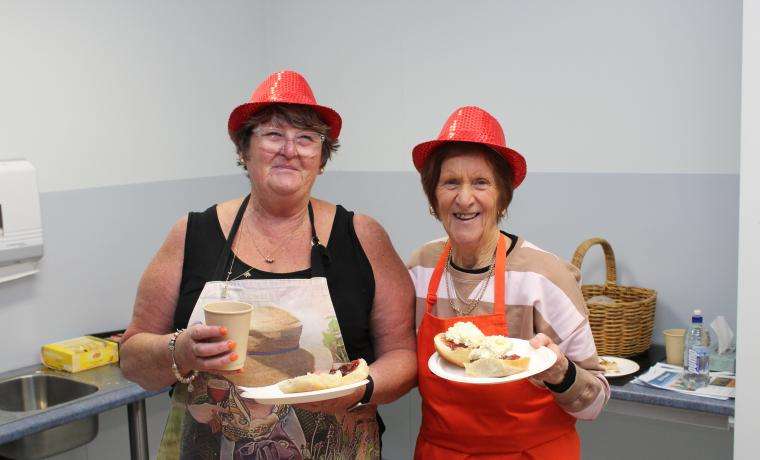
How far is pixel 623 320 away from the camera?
117 inches

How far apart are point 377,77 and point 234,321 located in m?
2.53

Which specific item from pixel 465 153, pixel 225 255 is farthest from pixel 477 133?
pixel 225 255

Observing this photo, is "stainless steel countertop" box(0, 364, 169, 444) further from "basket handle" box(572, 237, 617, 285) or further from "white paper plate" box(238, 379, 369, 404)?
"basket handle" box(572, 237, 617, 285)

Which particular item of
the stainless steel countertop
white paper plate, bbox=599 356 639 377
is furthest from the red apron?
white paper plate, bbox=599 356 639 377

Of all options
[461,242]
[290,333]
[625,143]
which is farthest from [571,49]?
[290,333]

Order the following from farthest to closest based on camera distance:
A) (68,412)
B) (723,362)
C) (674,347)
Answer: (674,347), (723,362), (68,412)

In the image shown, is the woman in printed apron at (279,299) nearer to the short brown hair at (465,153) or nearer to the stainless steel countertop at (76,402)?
the short brown hair at (465,153)

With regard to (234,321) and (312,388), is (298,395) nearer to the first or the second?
(312,388)

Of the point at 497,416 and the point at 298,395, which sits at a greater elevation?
the point at 298,395

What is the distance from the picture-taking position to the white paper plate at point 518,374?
1521 mm

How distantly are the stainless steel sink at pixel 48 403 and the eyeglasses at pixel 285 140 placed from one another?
1543 mm

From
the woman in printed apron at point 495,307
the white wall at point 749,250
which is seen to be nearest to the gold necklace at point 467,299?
the woman in printed apron at point 495,307

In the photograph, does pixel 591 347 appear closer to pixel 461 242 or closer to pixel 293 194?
pixel 461 242

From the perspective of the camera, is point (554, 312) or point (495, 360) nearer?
point (495, 360)
